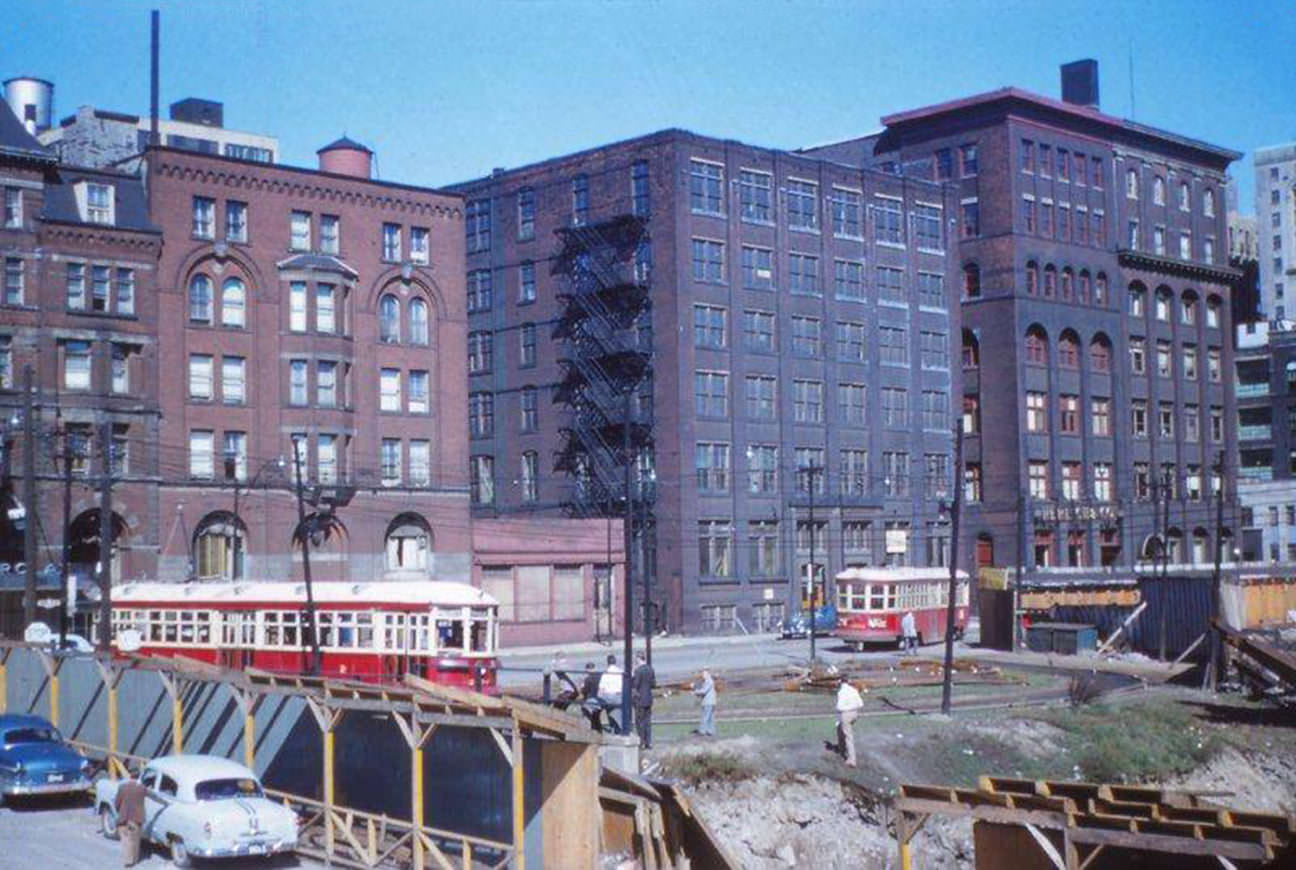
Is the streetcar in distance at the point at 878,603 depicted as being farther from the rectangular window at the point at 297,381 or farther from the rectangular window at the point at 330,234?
the rectangular window at the point at 330,234

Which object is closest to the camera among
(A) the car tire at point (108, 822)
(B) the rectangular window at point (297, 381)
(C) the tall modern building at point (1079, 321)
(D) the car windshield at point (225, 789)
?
(D) the car windshield at point (225, 789)

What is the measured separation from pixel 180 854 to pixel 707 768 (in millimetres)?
13412

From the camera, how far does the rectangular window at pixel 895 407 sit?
92.2 meters

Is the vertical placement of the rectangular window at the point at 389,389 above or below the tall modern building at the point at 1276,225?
below

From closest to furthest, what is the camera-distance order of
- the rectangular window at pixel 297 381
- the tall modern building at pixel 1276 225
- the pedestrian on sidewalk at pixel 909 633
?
the pedestrian on sidewalk at pixel 909 633 < the rectangular window at pixel 297 381 < the tall modern building at pixel 1276 225

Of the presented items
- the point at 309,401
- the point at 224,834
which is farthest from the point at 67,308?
the point at 224,834

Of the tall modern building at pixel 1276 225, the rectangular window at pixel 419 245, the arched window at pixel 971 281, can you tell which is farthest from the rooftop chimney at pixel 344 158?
the tall modern building at pixel 1276 225

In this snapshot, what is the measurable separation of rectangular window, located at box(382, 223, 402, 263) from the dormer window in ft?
42.7

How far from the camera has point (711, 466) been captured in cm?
8188

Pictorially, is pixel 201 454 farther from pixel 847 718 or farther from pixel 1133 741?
pixel 1133 741

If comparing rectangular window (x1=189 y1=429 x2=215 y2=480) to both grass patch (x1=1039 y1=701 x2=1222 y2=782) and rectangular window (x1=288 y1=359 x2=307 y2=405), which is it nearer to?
rectangular window (x1=288 y1=359 x2=307 y2=405)

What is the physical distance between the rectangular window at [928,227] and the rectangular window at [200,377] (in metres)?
46.7

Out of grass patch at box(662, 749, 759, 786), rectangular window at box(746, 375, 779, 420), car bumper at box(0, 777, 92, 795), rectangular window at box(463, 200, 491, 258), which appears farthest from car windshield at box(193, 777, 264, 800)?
rectangular window at box(463, 200, 491, 258)

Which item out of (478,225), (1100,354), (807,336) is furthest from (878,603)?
(1100,354)
